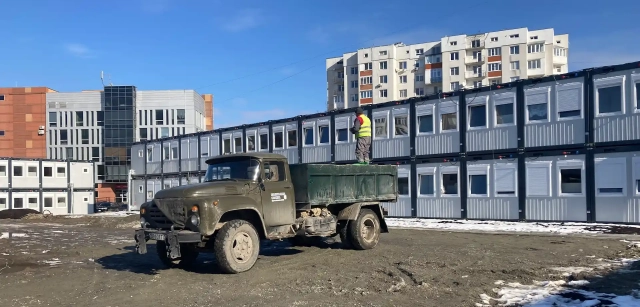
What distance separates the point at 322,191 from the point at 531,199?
42.7 feet

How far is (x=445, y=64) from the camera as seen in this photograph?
93688 millimetres

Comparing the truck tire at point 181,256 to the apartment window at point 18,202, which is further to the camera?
the apartment window at point 18,202

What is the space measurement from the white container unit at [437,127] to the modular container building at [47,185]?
36.4 m

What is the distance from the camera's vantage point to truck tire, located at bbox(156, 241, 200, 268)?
36.7ft

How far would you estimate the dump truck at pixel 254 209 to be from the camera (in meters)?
10.2

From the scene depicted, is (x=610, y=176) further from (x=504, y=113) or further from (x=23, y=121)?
(x=23, y=121)

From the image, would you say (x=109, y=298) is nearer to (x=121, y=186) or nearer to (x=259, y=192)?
(x=259, y=192)

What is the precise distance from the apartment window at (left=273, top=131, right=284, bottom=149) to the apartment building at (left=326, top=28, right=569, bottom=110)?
63566 millimetres

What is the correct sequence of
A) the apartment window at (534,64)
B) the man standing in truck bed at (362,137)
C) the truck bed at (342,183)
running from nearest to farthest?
the truck bed at (342,183) < the man standing in truck bed at (362,137) < the apartment window at (534,64)

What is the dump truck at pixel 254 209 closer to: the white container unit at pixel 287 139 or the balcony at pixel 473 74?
the white container unit at pixel 287 139

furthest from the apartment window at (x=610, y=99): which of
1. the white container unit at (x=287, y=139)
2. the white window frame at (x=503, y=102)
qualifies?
the white container unit at (x=287, y=139)

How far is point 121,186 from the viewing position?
83375mm

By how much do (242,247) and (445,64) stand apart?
87.9m

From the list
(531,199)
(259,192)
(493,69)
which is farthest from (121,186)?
(259,192)
